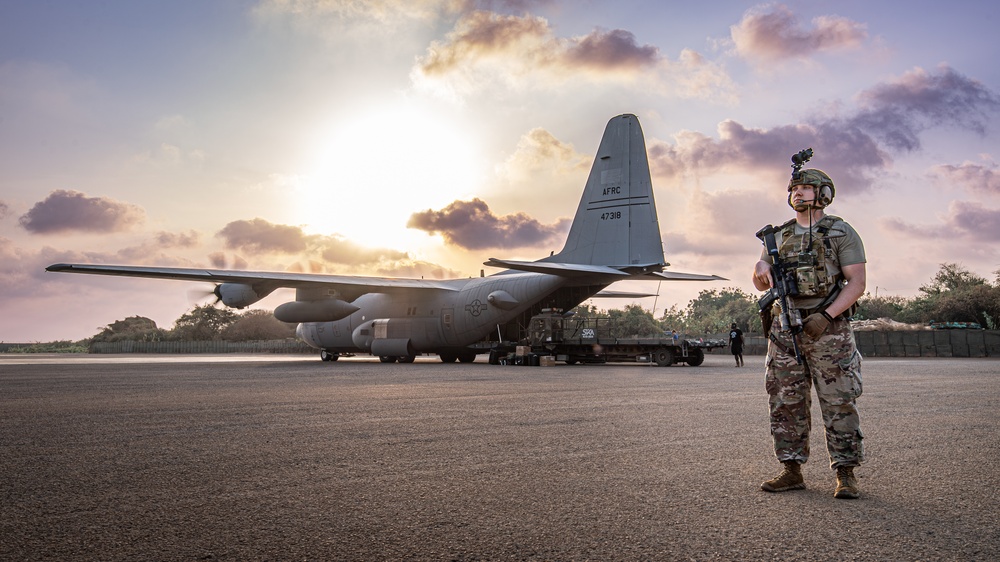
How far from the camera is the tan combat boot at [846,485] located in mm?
4707

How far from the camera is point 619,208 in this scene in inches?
Result: 1059

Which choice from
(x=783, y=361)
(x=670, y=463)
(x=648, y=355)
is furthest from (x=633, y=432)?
(x=648, y=355)

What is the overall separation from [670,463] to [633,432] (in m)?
1.92

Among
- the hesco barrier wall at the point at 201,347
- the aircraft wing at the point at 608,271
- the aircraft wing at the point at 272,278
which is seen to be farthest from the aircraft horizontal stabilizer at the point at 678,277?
the hesco barrier wall at the point at 201,347

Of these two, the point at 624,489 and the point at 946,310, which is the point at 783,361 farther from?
the point at 946,310

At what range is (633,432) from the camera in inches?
307

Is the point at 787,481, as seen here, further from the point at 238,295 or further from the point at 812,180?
the point at 238,295

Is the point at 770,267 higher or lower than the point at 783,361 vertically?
higher

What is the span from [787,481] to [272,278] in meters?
26.3

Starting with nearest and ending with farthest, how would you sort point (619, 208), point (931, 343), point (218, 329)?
point (619, 208)
point (931, 343)
point (218, 329)

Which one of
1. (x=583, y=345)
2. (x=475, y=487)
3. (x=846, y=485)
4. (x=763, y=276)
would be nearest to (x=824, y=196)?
(x=763, y=276)

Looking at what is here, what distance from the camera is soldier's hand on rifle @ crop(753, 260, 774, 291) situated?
17.7 feet

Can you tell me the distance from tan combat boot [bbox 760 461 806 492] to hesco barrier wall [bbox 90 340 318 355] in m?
71.3

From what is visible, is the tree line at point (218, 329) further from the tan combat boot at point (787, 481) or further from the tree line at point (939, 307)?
the tan combat boot at point (787, 481)
